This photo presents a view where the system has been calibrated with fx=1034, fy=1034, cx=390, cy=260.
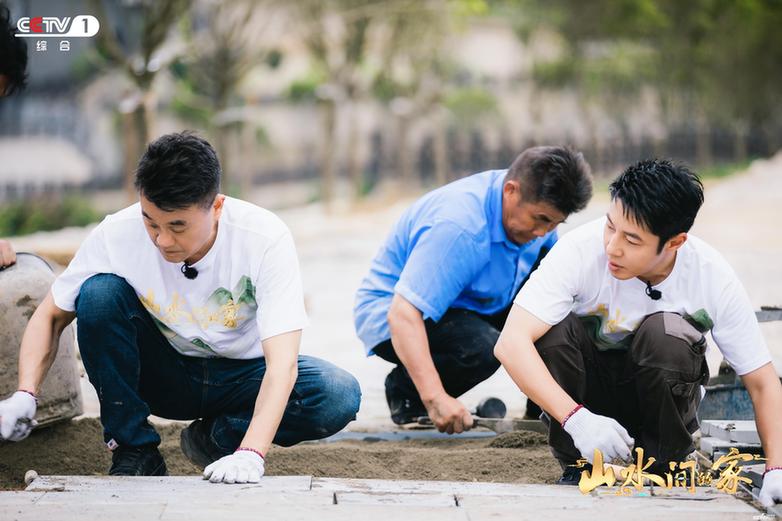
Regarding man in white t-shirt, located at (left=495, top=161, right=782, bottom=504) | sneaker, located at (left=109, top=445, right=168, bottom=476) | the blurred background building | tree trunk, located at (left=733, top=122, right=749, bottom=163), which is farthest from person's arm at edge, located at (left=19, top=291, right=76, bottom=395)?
tree trunk, located at (left=733, top=122, right=749, bottom=163)

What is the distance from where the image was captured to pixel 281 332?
294cm

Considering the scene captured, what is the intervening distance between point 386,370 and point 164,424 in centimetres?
184

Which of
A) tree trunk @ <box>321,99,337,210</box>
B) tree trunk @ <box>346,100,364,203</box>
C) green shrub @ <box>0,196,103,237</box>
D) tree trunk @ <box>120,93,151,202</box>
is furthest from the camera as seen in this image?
tree trunk @ <box>346,100,364,203</box>

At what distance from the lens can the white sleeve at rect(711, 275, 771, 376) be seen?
294 centimetres

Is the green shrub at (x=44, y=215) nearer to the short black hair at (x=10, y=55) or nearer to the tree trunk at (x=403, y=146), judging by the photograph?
the tree trunk at (x=403, y=146)

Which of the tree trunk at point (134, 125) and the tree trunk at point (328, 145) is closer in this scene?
the tree trunk at point (134, 125)

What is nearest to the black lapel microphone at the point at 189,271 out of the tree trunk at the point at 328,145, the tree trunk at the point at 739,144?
the tree trunk at the point at 328,145

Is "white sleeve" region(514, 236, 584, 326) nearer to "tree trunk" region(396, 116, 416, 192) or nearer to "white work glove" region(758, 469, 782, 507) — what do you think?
"white work glove" region(758, 469, 782, 507)

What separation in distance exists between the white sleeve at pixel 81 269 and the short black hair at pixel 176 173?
343mm

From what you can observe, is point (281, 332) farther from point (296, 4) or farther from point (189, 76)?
point (189, 76)

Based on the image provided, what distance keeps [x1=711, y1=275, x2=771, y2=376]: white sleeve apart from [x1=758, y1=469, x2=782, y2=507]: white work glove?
1.02 ft

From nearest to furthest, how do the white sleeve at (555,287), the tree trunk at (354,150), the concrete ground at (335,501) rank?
the concrete ground at (335,501) → the white sleeve at (555,287) → the tree trunk at (354,150)

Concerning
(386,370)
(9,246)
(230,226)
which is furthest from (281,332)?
(386,370)

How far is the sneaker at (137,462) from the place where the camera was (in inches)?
122
